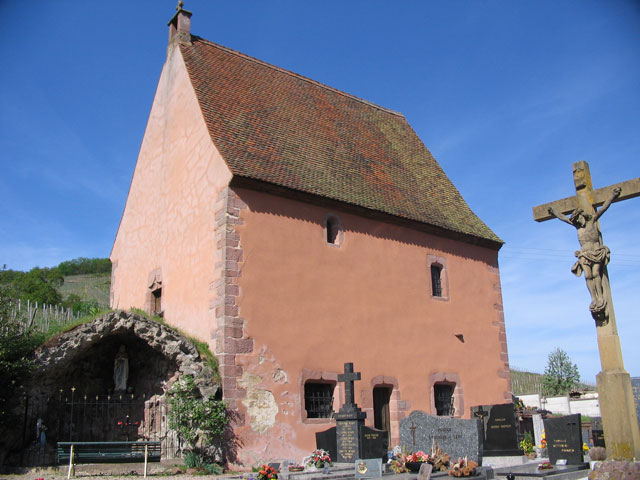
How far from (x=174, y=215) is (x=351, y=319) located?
558 centimetres

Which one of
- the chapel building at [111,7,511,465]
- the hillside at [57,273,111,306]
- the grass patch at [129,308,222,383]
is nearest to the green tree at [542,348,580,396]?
the chapel building at [111,7,511,465]

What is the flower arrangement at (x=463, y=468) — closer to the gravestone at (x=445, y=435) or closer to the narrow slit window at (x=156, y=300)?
the gravestone at (x=445, y=435)

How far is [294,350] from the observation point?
550 inches

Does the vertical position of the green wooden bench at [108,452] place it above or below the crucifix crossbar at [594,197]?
below

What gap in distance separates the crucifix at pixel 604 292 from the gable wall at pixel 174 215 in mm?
7616

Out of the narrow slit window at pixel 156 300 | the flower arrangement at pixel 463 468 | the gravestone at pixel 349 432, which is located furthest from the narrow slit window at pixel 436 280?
the narrow slit window at pixel 156 300

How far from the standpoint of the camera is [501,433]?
13836 millimetres

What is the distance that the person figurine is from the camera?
47.3ft

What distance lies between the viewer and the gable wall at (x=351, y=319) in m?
13.4

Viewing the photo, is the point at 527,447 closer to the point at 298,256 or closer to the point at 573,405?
the point at 298,256

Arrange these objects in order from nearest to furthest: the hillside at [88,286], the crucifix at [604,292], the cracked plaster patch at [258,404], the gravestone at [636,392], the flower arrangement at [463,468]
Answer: the crucifix at [604,292], the gravestone at [636,392], the flower arrangement at [463,468], the cracked plaster patch at [258,404], the hillside at [88,286]

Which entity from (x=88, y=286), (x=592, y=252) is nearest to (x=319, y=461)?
(x=592, y=252)

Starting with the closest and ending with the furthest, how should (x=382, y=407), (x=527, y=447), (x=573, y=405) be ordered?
(x=527, y=447), (x=382, y=407), (x=573, y=405)

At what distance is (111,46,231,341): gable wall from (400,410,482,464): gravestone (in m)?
4.81
